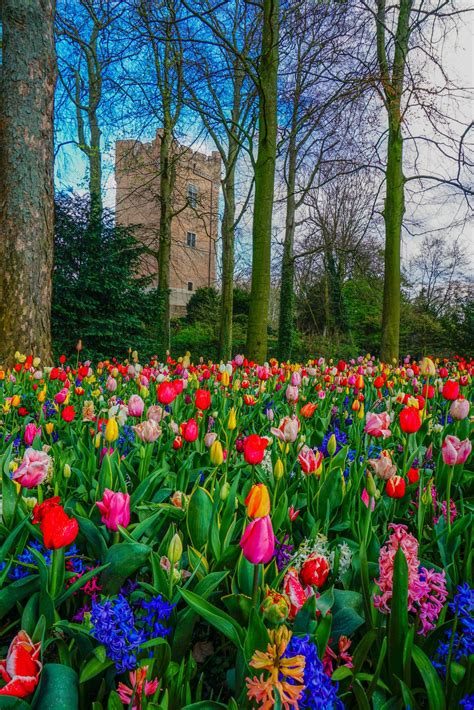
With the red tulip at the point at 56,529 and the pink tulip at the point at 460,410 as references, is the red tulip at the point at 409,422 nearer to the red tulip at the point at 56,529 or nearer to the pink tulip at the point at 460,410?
the pink tulip at the point at 460,410

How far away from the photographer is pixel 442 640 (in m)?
0.82

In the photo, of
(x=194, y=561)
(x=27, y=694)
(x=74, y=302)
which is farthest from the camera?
(x=74, y=302)

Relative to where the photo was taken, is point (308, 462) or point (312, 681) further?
point (308, 462)

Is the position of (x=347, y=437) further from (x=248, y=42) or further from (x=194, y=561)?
(x=248, y=42)

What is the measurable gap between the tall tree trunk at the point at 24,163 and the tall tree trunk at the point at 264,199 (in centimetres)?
344

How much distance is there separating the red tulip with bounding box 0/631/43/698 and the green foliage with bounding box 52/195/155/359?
8.48 meters

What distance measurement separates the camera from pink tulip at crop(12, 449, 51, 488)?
112cm

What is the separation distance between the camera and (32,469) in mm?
1125

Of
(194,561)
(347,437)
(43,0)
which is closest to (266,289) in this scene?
(43,0)

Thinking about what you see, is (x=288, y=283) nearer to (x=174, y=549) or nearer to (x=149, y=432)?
(x=149, y=432)

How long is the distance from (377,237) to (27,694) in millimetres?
20736

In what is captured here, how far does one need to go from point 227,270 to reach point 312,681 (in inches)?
468

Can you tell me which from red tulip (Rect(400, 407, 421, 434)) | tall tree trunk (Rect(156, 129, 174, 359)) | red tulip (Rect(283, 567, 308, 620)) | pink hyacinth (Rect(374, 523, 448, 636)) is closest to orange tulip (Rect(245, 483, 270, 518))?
red tulip (Rect(283, 567, 308, 620))

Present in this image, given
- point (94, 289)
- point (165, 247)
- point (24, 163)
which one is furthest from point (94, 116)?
point (24, 163)
